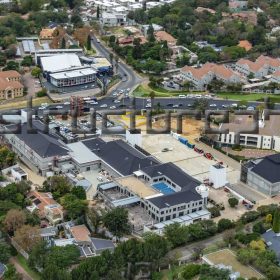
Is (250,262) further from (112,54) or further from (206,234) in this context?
(112,54)

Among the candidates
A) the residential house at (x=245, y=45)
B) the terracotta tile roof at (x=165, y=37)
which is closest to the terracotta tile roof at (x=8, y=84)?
the terracotta tile roof at (x=165, y=37)

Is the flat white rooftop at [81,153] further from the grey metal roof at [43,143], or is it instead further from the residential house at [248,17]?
the residential house at [248,17]

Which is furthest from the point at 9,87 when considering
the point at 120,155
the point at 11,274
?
the point at 11,274

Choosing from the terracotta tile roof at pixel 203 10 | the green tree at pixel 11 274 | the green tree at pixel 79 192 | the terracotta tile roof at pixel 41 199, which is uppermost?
the terracotta tile roof at pixel 203 10

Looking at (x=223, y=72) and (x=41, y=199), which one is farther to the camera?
(x=223, y=72)

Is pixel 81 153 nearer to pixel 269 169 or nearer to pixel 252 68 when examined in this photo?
pixel 269 169

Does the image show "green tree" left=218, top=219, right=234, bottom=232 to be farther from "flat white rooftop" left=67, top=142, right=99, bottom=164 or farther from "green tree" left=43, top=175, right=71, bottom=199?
"flat white rooftop" left=67, top=142, right=99, bottom=164

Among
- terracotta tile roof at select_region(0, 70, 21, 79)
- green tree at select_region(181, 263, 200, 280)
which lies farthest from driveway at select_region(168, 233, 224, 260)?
terracotta tile roof at select_region(0, 70, 21, 79)
